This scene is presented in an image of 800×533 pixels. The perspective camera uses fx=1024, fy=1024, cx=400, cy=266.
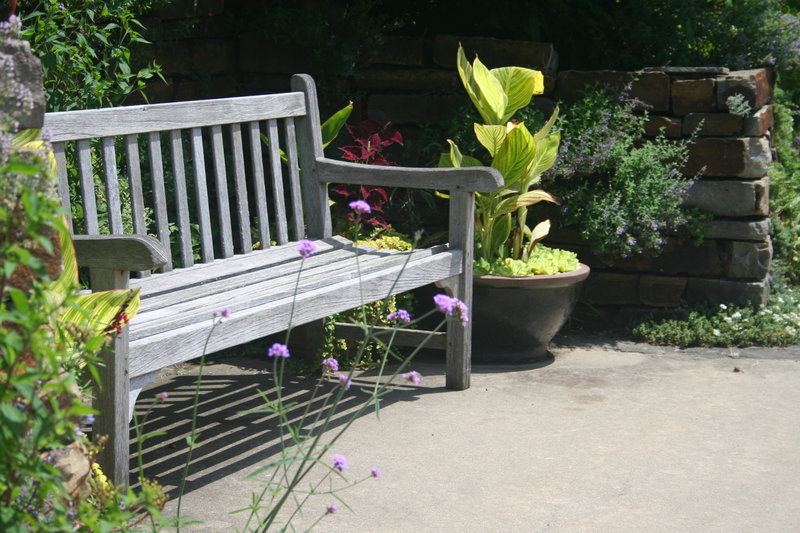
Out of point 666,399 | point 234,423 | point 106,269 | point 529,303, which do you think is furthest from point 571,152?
point 106,269

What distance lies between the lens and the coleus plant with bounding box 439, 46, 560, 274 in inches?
176

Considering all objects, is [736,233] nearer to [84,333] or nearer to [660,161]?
[660,161]

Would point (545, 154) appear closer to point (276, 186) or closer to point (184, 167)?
point (276, 186)

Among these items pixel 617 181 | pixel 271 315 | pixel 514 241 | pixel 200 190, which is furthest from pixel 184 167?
pixel 617 181

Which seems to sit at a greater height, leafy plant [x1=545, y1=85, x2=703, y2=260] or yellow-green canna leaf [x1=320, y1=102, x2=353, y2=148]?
yellow-green canna leaf [x1=320, y1=102, x2=353, y2=148]

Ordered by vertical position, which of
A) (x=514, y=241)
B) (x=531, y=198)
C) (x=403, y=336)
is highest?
(x=531, y=198)

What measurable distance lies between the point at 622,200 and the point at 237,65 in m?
2.12

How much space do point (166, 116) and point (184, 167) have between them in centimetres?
54

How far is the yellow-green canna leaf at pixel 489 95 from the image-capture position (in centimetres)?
450

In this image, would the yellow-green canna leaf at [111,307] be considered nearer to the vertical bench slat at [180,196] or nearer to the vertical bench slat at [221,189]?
the vertical bench slat at [180,196]

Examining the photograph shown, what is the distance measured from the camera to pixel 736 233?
509 cm

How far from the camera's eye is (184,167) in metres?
4.15

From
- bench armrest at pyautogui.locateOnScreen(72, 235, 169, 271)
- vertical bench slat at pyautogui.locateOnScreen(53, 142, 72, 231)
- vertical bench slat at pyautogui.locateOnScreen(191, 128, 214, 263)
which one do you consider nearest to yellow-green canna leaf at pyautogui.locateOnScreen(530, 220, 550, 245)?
vertical bench slat at pyautogui.locateOnScreen(191, 128, 214, 263)

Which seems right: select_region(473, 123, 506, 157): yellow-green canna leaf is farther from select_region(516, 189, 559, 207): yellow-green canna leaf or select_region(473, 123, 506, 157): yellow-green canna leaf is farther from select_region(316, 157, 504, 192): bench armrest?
select_region(316, 157, 504, 192): bench armrest
